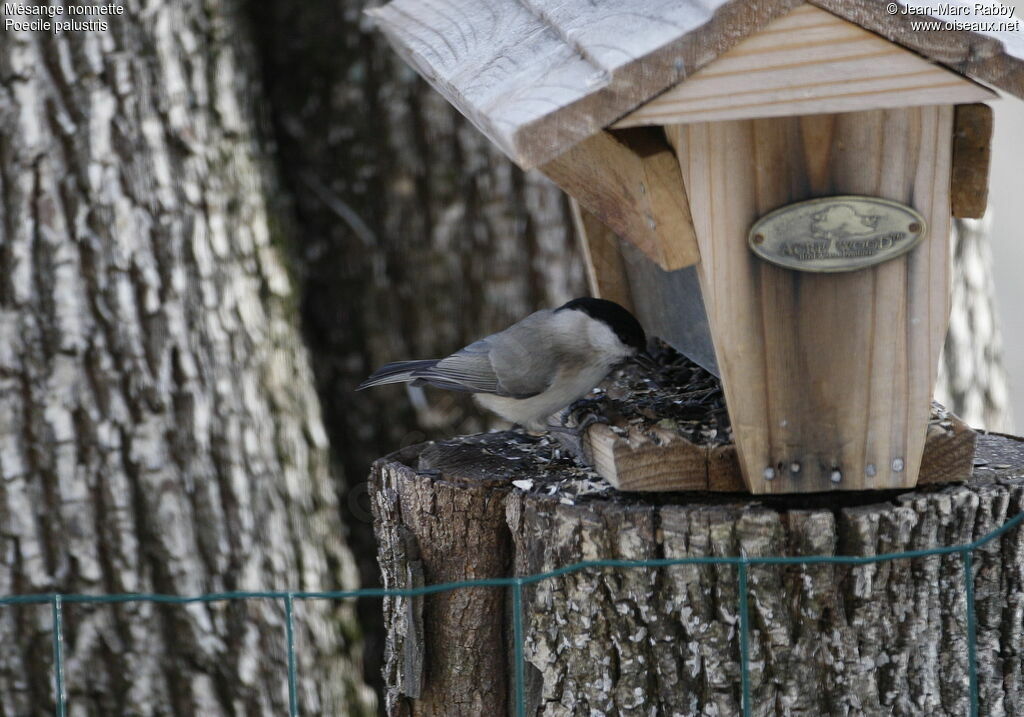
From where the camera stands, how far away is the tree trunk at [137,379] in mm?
3307

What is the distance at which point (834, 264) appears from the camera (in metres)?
2.02

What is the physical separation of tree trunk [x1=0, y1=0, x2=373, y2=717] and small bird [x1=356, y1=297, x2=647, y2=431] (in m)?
0.78

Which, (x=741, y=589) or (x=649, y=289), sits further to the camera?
(x=649, y=289)

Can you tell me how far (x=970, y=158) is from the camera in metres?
2.08

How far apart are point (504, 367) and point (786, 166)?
1.14 metres

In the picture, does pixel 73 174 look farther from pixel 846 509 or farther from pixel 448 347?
pixel 846 509

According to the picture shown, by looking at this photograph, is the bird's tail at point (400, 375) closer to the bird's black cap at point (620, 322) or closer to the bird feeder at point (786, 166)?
the bird's black cap at point (620, 322)

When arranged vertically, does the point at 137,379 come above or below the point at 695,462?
above

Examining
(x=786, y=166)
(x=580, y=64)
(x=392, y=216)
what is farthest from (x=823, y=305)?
(x=392, y=216)

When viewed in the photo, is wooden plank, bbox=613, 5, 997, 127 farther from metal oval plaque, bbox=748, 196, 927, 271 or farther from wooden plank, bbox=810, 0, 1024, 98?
metal oval plaque, bbox=748, 196, 927, 271

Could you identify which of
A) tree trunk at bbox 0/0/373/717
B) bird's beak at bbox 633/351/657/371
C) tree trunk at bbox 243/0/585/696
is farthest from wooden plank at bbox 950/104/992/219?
tree trunk at bbox 0/0/373/717

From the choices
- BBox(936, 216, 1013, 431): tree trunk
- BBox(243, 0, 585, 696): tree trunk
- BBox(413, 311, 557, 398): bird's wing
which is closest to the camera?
BBox(413, 311, 557, 398): bird's wing

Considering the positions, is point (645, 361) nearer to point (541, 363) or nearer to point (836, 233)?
point (541, 363)

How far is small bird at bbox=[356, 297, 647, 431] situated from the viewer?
278 cm
